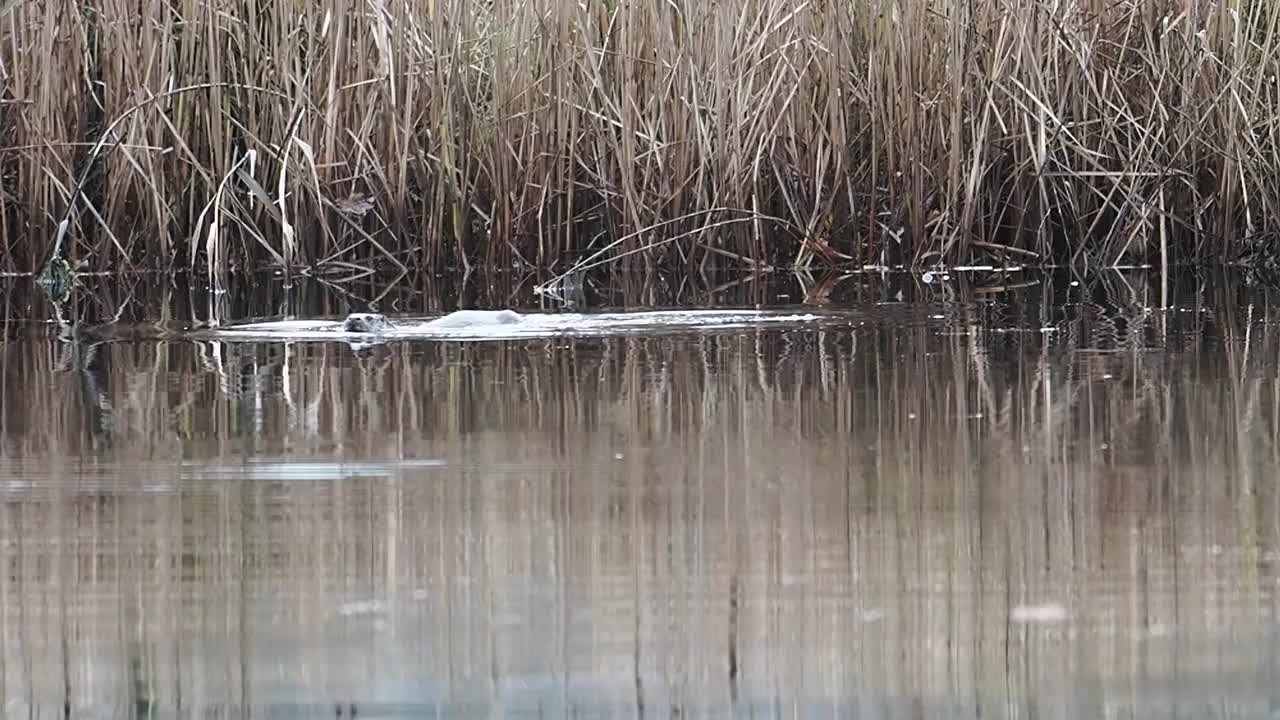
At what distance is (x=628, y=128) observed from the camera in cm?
577

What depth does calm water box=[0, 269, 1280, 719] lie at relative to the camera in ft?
4.77

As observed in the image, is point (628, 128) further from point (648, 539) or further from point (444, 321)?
point (648, 539)

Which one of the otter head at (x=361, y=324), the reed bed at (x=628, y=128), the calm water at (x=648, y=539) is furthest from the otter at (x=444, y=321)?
the reed bed at (x=628, y=128)

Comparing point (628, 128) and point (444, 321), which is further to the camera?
point (628, 128)

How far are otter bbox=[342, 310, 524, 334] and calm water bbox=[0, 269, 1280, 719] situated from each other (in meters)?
0.58

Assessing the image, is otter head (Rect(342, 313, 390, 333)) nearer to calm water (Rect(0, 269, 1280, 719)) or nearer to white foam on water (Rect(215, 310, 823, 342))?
white foam on water (Rect(215, 310, 823, 342))

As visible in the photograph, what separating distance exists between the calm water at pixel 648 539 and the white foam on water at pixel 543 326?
1.74 feet

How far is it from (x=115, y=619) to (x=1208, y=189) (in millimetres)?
5016

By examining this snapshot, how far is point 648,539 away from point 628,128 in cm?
393

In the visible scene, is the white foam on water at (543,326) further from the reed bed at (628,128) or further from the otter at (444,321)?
the reed bed at (628,128)

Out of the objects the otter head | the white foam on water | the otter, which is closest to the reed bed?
the white foam on water

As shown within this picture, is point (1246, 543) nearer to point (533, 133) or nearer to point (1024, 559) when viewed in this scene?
point (1024, 559)

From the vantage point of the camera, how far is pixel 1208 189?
244 inches

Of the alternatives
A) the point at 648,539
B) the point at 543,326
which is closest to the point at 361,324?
the point at 543,326
